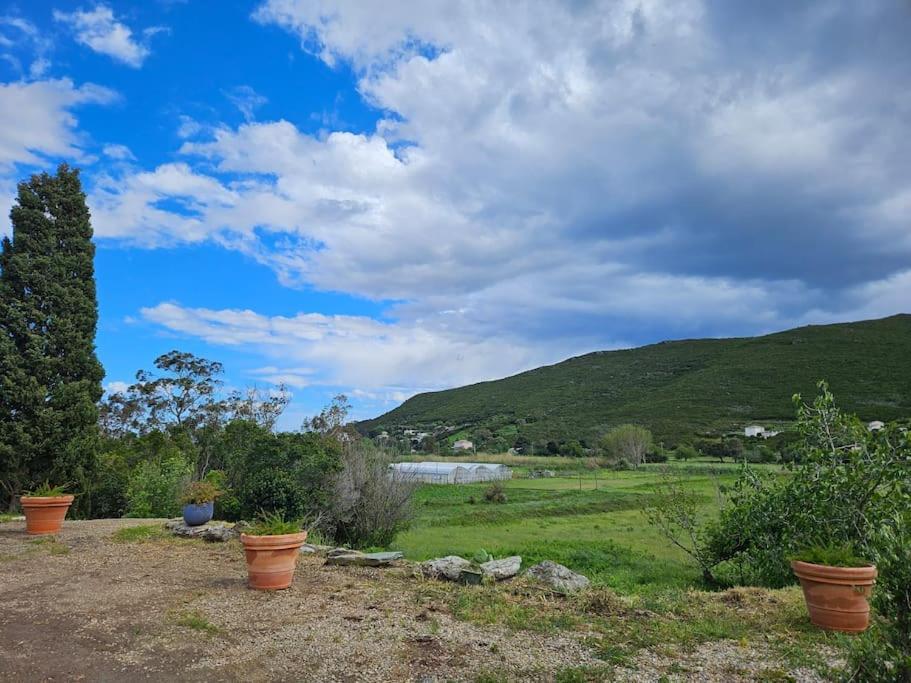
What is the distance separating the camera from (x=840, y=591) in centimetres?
538

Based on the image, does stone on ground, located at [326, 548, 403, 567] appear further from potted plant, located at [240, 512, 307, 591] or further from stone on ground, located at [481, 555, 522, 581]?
potted plant, located at [240, 512, 307, 591]

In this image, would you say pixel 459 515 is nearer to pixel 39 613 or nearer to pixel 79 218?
pixel 79 218

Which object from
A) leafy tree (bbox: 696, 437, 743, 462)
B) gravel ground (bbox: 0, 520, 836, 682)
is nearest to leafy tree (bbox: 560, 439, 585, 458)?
leafy tree (bbox: 696, 437, 743, 462)

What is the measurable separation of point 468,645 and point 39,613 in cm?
445

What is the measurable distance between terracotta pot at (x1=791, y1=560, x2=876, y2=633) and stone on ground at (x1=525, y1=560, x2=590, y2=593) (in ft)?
8.34

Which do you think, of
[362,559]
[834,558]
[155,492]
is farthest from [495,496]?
[834,558]

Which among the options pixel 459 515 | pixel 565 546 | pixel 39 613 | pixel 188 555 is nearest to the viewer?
pixel 39 613

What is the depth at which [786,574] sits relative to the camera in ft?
29.4

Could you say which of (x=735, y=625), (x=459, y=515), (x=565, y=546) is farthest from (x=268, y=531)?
(x=459, y=515)

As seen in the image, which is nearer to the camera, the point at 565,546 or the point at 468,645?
the point at 468,645

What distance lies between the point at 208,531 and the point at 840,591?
A: 990 centimetres

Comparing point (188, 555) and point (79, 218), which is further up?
point (79, 218)

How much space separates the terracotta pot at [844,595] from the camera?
534cm

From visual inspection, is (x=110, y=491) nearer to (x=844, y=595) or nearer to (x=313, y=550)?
(x=313, y=550)
